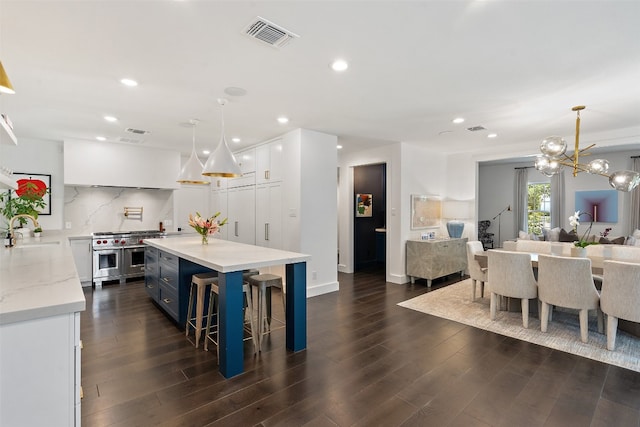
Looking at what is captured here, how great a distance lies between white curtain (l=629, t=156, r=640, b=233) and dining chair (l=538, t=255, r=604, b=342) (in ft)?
18.3

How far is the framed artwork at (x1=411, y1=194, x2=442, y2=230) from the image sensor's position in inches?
233

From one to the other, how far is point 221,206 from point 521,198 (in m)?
8.00

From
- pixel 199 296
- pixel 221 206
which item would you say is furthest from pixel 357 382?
pixel 221 206

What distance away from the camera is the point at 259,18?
2.00 m

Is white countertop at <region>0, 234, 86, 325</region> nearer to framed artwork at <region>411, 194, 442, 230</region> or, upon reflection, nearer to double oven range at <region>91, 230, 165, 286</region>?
double oven range at <region>91, 230, 165, 286</region>

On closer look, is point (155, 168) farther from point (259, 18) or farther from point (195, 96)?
point (259, 18)

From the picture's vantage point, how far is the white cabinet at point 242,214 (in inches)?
223

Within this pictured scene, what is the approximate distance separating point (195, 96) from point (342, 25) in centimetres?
193

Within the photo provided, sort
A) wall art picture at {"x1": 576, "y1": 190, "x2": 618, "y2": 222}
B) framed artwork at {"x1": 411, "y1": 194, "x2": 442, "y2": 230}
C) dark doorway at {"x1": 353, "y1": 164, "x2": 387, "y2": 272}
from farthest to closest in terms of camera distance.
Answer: wall art picture at {"x1": 576, "y1": 190, "x2": 618, "y2": 222}, dark doorway at {"x1": 353, "y1": 164, "x2": 387, "y2": 272}, framed artwork at {"x1": 411, "y1": 194, "x2": 442, "y2": 230}

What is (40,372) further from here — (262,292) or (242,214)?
(242,214)

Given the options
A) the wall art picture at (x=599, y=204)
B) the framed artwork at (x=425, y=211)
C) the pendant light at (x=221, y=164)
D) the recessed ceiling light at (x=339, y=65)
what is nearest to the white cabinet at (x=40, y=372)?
the pendant light at (x=221, y=164)

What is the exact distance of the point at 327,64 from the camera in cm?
261

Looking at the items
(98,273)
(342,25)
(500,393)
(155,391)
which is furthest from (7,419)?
(98,273)

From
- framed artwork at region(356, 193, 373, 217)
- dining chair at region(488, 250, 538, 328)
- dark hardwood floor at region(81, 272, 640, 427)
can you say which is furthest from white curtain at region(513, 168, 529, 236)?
dark hardwood floor at region(81, 272, 640, 427)
